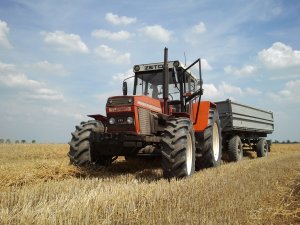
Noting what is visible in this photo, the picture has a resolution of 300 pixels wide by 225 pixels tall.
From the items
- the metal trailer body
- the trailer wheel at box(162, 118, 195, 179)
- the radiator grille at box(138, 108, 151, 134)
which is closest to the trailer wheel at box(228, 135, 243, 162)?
the metal trailer body

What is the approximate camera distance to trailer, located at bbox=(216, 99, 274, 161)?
1327 centimetres

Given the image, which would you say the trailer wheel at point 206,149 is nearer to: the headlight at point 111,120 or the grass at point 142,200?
the grass at point 142,200

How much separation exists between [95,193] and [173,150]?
2.25 metres

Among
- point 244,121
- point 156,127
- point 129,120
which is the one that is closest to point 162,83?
point 156,127

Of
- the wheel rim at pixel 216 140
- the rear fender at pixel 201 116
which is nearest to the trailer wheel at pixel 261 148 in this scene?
the wheel rim at pixel 216 140

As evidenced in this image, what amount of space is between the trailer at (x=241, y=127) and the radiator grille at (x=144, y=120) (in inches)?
237

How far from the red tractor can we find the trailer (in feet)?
11.5

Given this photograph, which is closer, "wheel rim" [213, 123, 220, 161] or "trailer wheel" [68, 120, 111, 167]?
"trailer wheel" [68, 120, 111, 167]

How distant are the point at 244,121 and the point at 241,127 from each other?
2.39 feet

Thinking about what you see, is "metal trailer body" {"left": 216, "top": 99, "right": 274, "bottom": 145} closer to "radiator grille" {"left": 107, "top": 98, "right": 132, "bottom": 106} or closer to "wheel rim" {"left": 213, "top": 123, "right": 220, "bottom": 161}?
"wheel rim" {"left": 213, "top": 123, "right": 220, "bottom": 161}

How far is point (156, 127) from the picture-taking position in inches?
324

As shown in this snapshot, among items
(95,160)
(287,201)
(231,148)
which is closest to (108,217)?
(287,201)

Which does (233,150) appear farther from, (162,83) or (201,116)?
(162,83)

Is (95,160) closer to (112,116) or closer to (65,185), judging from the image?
(112,116)
